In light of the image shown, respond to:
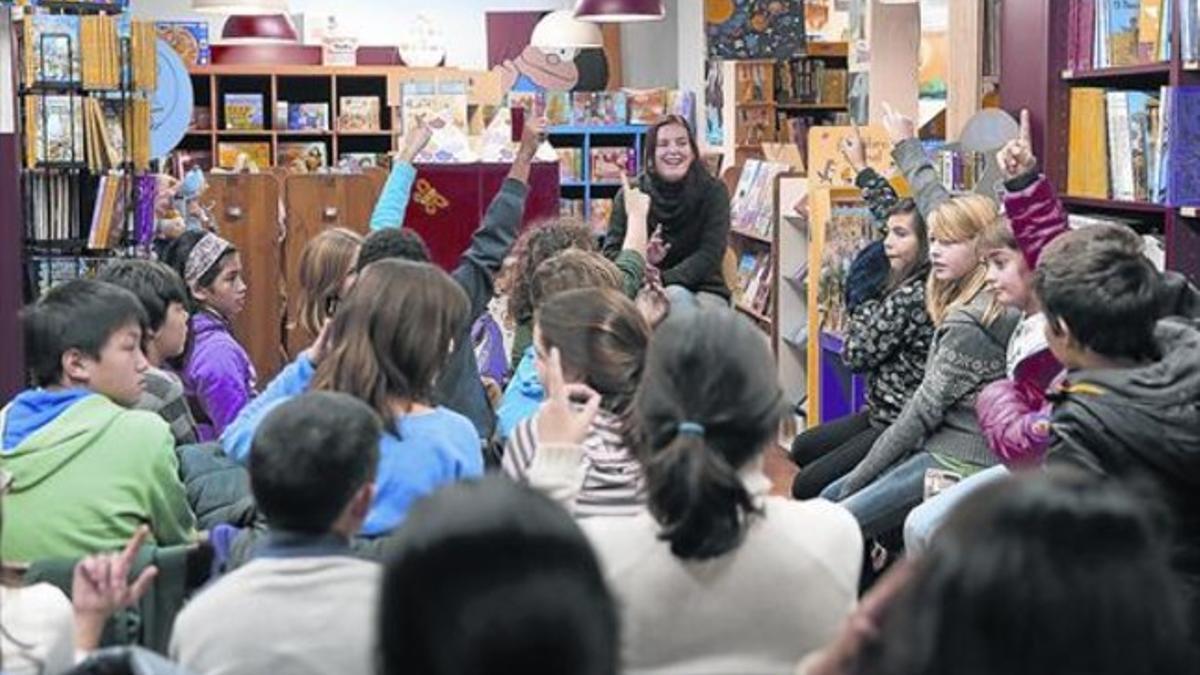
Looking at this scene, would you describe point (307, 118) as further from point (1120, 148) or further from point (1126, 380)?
point (1126, 380)

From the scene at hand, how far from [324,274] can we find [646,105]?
8.88 metres

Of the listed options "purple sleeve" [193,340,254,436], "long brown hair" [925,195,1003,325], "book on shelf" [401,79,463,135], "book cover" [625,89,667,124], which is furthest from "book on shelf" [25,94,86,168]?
"book cover" [625,89,667,124]

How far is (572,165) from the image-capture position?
13680mm

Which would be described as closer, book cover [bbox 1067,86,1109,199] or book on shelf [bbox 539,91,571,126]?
book cover [bbox 1067,86,1109,199]

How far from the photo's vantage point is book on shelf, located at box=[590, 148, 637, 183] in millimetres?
13703

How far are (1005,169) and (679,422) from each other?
265 centimetres

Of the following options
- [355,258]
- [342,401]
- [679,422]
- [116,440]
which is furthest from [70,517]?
[355,258]

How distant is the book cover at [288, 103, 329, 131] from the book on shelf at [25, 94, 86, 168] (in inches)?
278

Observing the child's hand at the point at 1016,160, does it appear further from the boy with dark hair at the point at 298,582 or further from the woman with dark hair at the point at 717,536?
the boy with dark hair at the point at 298,582

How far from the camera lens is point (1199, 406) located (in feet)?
10.0

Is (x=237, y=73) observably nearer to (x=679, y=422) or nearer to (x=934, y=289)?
(x=934, y=289)

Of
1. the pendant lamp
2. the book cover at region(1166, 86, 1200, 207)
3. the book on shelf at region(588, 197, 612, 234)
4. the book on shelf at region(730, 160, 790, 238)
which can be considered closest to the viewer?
the book cover at region(1166, 86, 1200, 207)

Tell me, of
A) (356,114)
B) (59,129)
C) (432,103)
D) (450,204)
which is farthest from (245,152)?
(59,129)

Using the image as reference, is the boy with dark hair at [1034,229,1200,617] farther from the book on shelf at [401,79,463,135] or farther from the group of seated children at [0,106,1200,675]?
the book on shelf at [401,79,463,135]
